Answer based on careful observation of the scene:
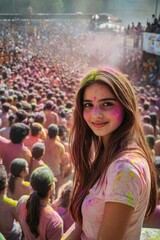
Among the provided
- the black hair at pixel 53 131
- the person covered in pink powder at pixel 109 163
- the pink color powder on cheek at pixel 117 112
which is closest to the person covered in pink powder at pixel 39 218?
the person covered in pink powder at pixel 109 163

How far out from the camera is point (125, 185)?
1.17 m

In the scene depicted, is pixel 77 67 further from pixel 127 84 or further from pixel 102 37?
pixel 127 84

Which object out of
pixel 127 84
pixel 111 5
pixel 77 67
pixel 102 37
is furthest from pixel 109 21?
pixel 127 84

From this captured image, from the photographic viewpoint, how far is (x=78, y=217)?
150 cm

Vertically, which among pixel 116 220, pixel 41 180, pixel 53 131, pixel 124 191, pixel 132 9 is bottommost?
pixel 53 131

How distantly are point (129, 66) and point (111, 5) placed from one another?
27.7 metres

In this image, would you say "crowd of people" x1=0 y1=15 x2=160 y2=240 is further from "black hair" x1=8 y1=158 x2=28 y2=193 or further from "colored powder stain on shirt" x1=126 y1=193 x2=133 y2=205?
"colored powder stain on shirt" x1=126 y1=193 x2=133 y2=205

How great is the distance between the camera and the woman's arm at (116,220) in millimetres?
1178

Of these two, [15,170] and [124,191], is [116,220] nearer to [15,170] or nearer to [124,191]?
[124,191]

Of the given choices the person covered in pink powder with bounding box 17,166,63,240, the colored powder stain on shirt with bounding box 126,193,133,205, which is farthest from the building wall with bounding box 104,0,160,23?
the colored powder stain on shirt with bounding box 126,193,133,205

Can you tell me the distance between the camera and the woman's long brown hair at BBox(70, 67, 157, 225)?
4.58ft

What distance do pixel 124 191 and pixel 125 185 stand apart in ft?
0.07

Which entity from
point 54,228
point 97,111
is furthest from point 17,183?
point 97,111

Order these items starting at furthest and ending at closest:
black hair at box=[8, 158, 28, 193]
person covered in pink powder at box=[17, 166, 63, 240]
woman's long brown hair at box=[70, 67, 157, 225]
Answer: black hair at box=[8, 158, 28, 193]
person covered in pink powder at box=[17, 166, 63, 240]
woman's long brown hair at box=[70, 67, 157, 225]
